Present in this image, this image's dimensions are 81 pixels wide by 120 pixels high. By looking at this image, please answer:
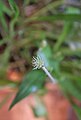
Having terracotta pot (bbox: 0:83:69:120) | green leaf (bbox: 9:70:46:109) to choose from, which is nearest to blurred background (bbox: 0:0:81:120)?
terracotta pot (bbox: 0:83:69:120)

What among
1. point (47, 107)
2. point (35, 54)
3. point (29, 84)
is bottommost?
point (47, 107)

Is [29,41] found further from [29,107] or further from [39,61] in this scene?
[39,61]

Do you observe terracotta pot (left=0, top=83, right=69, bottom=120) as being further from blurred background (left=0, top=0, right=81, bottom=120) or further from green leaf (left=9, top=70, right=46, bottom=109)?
green leaf (left=9, top=70, right=46, bottom=109)

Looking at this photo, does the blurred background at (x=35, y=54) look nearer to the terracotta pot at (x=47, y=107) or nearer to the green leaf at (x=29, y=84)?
the terracotta pot at (x=47, y=107)

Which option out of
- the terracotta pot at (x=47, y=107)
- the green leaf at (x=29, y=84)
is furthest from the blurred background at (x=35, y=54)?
the green leaf at (x=29, y=84)

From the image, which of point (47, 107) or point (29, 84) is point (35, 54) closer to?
point (47, 107)

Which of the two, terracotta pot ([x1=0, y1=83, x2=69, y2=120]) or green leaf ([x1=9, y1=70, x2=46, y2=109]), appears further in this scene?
terracotta pot ([x1=0, y1=83, x2=69, y2=120])

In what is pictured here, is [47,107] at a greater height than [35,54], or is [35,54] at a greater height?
[35,54]

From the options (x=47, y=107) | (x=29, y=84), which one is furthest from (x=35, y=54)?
(x=29, y=84)
